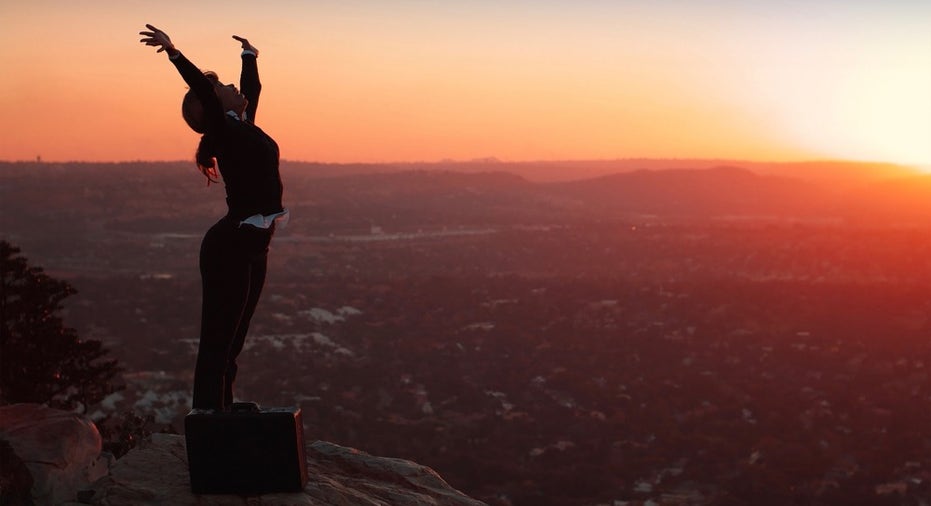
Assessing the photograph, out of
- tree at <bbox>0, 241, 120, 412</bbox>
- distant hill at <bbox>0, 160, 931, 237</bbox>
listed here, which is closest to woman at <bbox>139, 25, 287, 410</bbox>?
tree at <bbox>0, 241, 120, 412</bbox>

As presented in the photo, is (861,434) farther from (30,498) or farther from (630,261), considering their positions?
(630,261)

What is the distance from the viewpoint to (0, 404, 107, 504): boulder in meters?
7.70

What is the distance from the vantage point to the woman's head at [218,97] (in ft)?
18.8

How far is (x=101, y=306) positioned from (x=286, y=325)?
8046mm

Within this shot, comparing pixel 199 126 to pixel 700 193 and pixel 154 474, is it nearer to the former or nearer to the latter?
pixel 154 474

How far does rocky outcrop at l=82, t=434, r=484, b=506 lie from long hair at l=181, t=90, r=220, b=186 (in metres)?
2.01

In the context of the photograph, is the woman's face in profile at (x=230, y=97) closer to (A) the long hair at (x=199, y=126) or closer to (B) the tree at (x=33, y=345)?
(A) the long hair at (x=199, y=126)

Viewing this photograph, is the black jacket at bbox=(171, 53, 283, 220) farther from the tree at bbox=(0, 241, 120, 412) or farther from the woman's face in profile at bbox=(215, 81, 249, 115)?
the tree at bbox=(0, 241, 120, 412)

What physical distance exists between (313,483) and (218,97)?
2639 mm

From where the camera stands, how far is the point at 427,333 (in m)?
32.7

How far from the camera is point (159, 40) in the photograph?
208 inches

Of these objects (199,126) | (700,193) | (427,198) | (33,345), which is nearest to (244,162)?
(199,126)

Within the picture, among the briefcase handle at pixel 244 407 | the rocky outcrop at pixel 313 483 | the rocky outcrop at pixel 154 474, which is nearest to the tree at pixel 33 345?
the rocky outcrop at pixel 154 474

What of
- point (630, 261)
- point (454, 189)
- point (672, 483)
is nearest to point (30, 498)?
point (672, 483)
